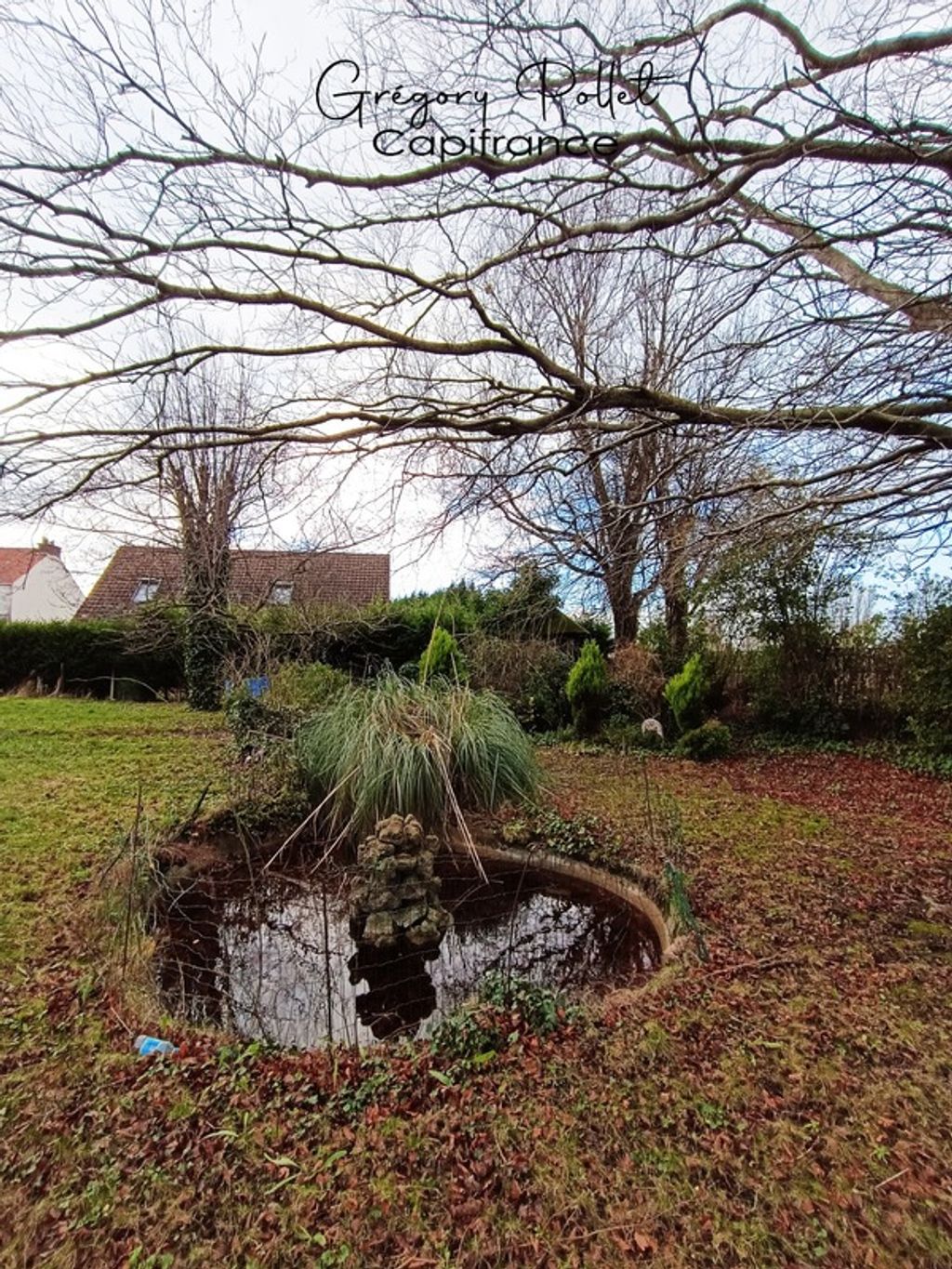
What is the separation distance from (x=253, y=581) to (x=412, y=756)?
8.60 meters

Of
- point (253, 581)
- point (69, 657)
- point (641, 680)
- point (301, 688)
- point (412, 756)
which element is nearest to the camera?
point (412, 756)

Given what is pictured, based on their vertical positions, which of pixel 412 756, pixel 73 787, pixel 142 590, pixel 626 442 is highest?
pixel 142 590

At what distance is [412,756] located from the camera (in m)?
4.19

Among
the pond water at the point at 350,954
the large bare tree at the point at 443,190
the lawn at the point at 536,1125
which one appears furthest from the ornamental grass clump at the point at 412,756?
the large bare tree at the point at 443,190

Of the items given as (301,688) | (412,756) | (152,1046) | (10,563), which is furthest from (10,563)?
(152,1046)

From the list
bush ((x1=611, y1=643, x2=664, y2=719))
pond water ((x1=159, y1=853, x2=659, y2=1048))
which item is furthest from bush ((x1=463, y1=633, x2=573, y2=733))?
Answer: pond water ((x1=159, y1=853, x2=659, y2=1048))

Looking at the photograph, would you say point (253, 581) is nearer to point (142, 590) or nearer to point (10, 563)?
point (142, 590)

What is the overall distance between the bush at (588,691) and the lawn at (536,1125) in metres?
5.80

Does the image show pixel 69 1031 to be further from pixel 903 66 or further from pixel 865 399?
pixel 903 66

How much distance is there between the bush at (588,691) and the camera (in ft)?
30.0

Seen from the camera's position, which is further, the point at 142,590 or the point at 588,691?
the point at 142,590

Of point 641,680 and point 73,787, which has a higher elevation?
point 641,680

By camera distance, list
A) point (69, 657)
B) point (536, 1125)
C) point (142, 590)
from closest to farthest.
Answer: point (536, 1125) → point (69, 657) → point (142, 590)

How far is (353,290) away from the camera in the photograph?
154 inches
